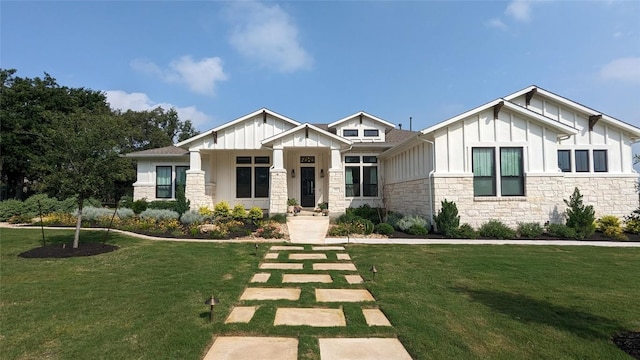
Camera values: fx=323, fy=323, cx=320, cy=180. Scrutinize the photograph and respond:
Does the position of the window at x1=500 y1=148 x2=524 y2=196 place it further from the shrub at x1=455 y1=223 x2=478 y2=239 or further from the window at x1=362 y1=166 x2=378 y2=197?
the window at x1=362 y1=166 x2=378 y2=197

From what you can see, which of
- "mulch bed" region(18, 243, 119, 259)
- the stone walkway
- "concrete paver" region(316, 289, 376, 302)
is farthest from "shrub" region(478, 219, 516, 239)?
"mulch bed" region(18, 243, 119, 259)

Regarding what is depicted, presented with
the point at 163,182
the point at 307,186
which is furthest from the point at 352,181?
the point at 163,182

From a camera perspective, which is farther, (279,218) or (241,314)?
(279,218)

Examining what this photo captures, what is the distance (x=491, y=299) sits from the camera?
5.00m

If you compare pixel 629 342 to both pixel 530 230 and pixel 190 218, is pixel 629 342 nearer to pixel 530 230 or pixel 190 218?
pixel 530 230

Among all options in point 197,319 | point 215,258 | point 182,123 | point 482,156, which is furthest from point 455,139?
point 182,123

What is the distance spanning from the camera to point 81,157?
27.2ft

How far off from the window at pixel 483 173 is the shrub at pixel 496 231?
4.03ft

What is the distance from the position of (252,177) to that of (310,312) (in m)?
14.8

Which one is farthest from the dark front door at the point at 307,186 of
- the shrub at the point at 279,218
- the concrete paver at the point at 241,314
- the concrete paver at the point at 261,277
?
the concrete paver at the point at 241,314

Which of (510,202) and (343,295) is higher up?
(510,202)

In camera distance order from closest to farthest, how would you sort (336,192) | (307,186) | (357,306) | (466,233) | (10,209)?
(357,306), (466,233), (336,192), (10,209), (307,186)

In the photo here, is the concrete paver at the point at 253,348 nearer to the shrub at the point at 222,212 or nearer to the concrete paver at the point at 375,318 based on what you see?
the concrete paver at the point at 375,318

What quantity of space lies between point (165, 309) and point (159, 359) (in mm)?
1498
